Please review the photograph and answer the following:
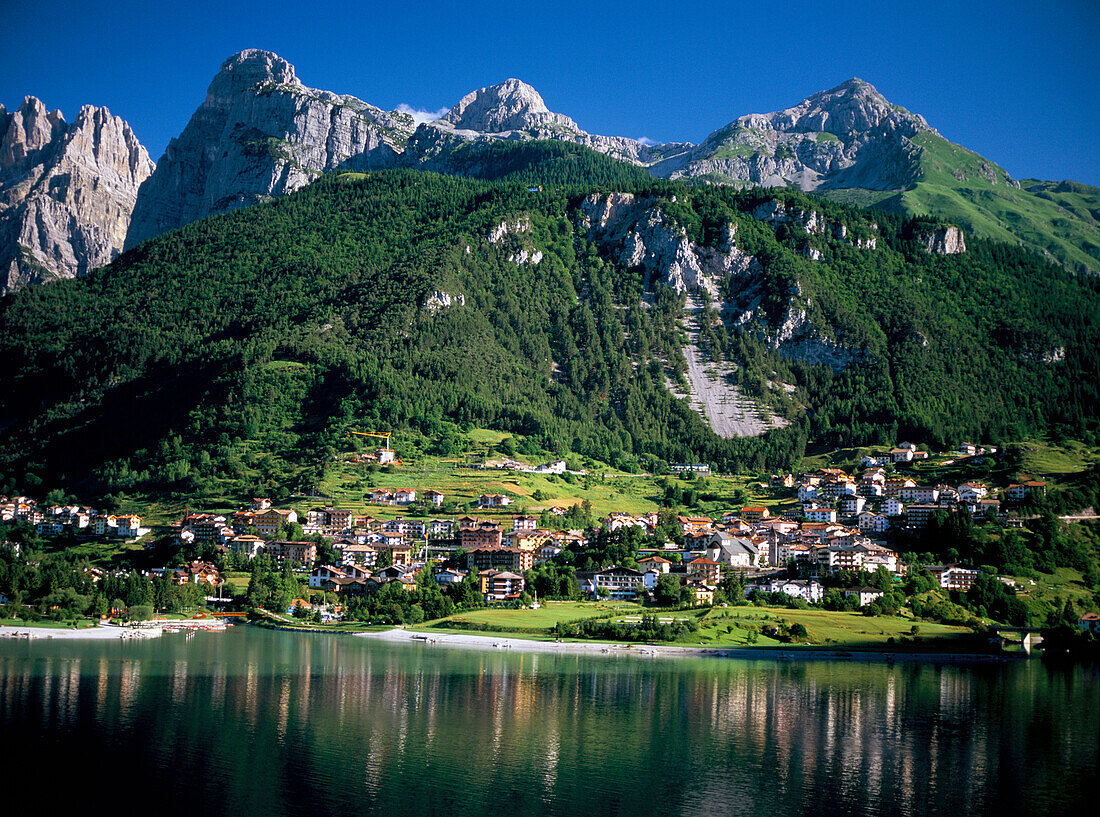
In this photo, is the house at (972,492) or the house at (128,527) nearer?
the house at (128,527)

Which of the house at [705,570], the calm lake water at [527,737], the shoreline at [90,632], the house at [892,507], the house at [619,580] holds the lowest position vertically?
the shoreline at [90,632]

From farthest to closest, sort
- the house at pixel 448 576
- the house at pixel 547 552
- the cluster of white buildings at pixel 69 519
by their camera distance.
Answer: the cluster of white buildings at pixel 69 519, the house at pixel 547 552, the house at pixel 448 576

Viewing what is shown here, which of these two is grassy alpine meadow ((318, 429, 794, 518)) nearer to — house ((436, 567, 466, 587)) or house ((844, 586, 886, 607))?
house ((436, 567, 466, 587))

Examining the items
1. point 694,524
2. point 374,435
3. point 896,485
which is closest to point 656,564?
point 694,524

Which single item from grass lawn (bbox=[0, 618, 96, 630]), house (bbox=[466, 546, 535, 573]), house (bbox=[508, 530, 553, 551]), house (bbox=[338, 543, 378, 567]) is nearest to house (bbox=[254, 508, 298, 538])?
house (bbox=[338, 543, 378, 567])

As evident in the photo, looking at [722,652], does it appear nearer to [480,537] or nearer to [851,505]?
[480,537]

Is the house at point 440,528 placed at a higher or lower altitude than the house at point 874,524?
lower

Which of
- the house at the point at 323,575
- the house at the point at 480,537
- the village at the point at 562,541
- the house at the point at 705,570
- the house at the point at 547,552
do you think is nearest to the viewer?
the village at the point at 562,541

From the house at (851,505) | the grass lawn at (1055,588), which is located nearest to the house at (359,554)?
the house at (851,505)

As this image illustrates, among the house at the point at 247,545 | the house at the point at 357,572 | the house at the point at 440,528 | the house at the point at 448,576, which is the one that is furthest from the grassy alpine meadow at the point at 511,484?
the house at the point at 448,576

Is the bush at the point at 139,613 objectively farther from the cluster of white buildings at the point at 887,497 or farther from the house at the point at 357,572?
the cluster of white buildings at the point at 887,497
